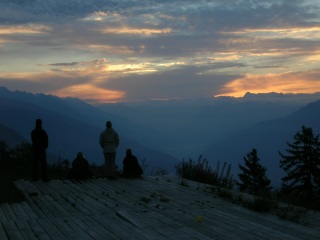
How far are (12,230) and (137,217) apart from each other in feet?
7.11

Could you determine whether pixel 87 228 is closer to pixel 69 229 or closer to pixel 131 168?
pixel 69 229

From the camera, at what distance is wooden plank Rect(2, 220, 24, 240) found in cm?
605

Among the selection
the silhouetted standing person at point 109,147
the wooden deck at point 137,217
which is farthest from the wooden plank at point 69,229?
the silhouetted standing person at point 109,147

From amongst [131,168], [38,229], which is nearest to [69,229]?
[38,229]

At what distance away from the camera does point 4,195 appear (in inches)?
383

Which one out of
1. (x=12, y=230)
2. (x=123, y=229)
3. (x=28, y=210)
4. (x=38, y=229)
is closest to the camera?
(x=12, y=230)

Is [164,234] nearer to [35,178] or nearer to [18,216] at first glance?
[18,216]

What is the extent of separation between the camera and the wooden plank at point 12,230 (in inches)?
238

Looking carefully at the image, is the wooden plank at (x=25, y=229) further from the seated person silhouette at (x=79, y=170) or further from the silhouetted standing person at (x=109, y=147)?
the silhouetted standing person at (x=109, y=147)

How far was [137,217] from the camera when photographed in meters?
7.68

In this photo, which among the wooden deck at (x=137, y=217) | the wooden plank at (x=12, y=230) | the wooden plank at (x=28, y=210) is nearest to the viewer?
the wooden plank at (x=12, y=230)

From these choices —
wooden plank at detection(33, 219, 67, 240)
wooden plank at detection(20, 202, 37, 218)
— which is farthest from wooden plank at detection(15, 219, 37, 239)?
wooden plank at detection(20, 202, 37, 218)

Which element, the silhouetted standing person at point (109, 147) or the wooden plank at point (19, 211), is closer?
the wooden plank at point (19, 211)

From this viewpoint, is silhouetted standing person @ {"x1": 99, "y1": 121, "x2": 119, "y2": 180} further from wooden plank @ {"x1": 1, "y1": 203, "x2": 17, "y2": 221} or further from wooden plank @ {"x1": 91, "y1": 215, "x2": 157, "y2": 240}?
wooden plank @ {"x1": 91, "y1": 215, "x2": 157, "y2": 240}
